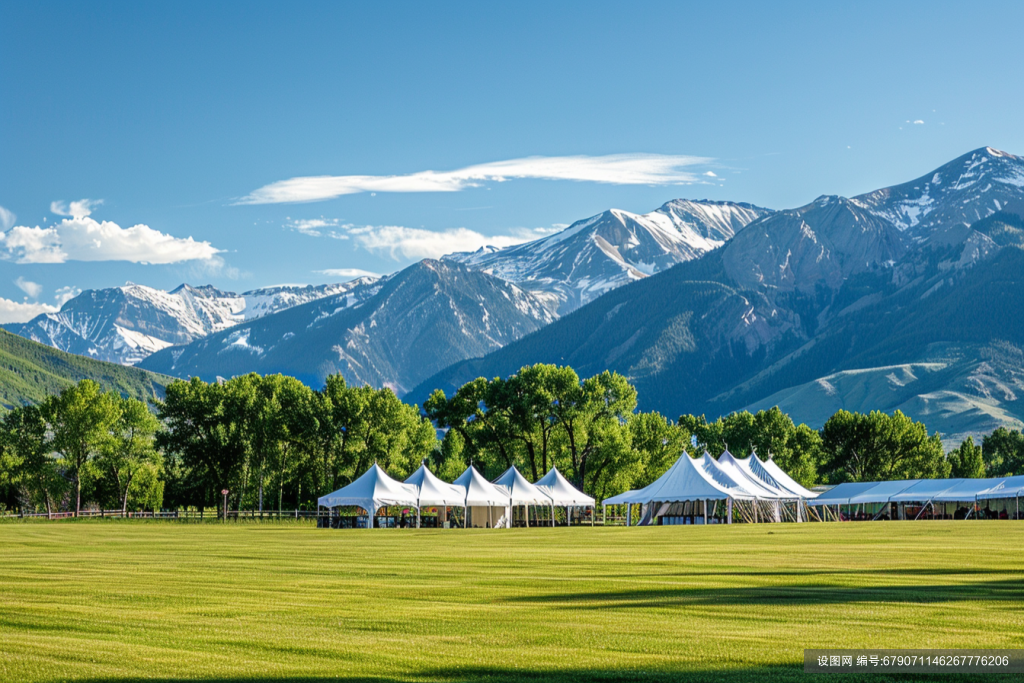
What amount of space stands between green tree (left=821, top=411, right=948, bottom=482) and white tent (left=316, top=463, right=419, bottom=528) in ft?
230

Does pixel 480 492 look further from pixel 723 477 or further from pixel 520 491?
pixel 723 477

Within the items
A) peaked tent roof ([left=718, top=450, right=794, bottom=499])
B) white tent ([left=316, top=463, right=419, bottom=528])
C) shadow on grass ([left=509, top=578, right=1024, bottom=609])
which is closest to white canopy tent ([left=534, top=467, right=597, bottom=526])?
peaked tent roof ([left=718, top=450, right=794, bottom=499])

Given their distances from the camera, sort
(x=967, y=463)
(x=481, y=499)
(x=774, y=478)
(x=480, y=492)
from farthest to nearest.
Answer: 1. (x=967, y=463)
2. (x=774, y=478)
3. (x=480, y=492)
4. (x=481, y=499)

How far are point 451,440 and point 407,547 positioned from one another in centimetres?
6963

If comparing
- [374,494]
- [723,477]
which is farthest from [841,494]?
[374,494]

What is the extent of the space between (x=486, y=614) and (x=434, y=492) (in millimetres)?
58168

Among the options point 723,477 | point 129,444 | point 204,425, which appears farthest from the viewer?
point 129,444

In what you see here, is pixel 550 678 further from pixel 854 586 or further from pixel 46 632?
pixel 854 586

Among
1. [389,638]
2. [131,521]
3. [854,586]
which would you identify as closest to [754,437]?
[131,521]

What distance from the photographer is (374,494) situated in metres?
74.8


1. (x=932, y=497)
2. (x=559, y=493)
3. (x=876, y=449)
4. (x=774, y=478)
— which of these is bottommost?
(x=932, y=497)

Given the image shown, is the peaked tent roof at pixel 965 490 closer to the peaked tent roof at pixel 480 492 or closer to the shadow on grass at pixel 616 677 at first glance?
the peaked tent roof at pixel 480 492

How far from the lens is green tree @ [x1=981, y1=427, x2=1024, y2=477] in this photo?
160 m

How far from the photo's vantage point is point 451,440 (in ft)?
365
